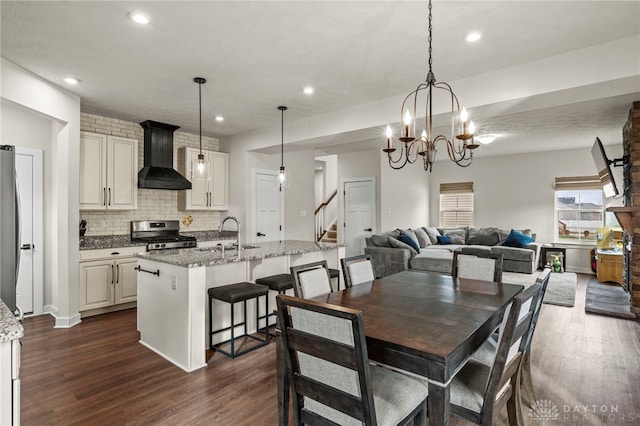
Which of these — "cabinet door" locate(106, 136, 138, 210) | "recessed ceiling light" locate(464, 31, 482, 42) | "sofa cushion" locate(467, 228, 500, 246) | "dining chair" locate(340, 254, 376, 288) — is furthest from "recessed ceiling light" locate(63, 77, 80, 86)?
"sofa cushion" locate(467, 228, 500, 246)

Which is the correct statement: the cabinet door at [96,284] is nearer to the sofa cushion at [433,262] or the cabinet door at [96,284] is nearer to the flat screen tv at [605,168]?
the sofa cushion at [433,262]

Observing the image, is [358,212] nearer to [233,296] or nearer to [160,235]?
[160,235]

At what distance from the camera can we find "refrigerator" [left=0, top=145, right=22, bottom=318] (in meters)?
2.50

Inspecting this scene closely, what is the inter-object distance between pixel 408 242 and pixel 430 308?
15.5 feet

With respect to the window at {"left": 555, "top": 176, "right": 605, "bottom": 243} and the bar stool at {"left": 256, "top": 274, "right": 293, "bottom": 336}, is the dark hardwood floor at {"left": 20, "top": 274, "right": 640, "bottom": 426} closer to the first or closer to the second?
the bar stool at {"left": 256, "top": 274, "right": 293, "bottom": 336}

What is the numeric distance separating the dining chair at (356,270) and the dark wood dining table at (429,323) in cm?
11

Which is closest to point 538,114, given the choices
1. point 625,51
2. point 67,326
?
point 625,51

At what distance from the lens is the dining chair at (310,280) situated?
7.61 ft

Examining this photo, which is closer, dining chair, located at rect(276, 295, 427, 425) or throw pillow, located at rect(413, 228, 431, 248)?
dining chair, located at rect(276, 295, 427, 425)

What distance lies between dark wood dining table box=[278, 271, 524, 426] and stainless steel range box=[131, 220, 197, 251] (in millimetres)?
3357

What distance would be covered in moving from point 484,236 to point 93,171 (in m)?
7.61

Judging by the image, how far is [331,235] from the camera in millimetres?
9258

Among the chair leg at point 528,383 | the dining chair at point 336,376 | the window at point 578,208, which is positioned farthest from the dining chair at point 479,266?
the window at point 578,208

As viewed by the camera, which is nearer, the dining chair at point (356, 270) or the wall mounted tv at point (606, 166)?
the dining chair at point (356, 270)
